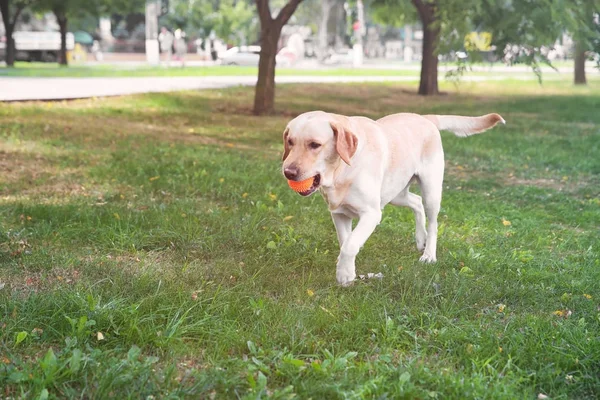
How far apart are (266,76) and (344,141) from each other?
1303cm

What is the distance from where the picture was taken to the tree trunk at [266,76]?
690 inches

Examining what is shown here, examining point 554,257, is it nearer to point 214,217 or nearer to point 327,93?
point 214,217

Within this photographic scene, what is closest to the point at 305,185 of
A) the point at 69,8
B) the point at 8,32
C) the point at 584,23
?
the point at 584,23

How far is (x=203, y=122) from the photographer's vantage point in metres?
15.3

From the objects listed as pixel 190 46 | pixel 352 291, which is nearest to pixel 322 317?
Answer: pixel 352 291

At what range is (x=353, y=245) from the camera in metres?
5.06

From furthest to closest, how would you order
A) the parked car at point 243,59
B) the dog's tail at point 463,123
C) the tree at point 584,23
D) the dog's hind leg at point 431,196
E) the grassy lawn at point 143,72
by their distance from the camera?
the parked car at point 243,59 → the grassy lawn at point 143,72 → the tree at point 584,23 → the dog's tail at point 463,123 → the dog's hind leg at point 431,196

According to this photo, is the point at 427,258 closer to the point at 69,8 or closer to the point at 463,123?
the point at 463,123

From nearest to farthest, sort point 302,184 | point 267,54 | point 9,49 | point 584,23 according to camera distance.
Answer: point 302,184, point 584,23, point 267,54, point 9,49

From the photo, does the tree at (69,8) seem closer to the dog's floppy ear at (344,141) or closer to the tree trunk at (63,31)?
the tree trunk at (63,31)


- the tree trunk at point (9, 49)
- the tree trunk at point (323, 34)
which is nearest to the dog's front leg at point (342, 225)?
the tree trunk at point (9, 49)

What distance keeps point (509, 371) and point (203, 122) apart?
12032mm

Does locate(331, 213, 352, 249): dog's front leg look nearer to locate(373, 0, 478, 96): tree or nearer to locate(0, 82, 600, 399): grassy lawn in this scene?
locate(0, 82, 600, 399): grassy lawn

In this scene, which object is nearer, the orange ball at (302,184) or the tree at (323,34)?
the orange ball at (302,184)
